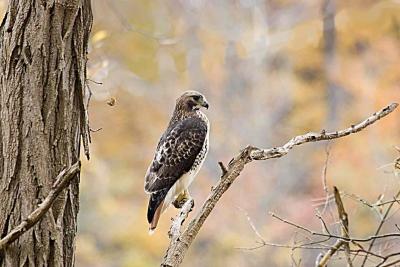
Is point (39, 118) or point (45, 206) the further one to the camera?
point (39, 118)

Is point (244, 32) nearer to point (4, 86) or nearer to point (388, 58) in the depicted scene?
point (388, 58)

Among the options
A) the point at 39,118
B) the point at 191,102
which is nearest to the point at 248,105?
the point at 191,102

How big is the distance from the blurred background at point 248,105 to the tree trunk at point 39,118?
5.16 meters

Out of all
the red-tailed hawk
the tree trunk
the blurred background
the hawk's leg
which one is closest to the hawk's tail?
the red-tailed hawk

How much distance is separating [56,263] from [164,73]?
6.62 metres

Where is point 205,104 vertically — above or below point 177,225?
above

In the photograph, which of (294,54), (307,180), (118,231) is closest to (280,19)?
(294,54)

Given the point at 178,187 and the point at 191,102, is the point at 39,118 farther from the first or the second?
the point at 191,102

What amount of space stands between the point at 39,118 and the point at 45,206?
0.19 meters

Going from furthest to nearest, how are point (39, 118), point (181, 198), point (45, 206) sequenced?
point (181, 198), point (39, 118), point (45, 206)

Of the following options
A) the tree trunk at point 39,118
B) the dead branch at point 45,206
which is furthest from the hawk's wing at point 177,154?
the dead branch at point 45,206

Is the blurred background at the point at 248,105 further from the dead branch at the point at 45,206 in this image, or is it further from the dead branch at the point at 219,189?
the dead branch at the point at 45,206

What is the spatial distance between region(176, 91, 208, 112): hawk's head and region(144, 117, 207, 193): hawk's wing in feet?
0.43

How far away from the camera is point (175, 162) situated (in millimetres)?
3121
